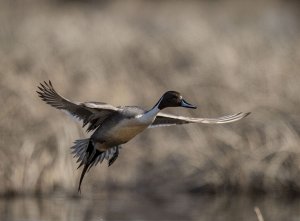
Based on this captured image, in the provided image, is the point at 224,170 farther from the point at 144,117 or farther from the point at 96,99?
the point at 144,117

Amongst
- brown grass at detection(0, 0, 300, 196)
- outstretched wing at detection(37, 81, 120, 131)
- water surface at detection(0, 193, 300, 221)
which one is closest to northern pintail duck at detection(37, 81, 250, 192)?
outstretched wing at detection(37, 81, 120, 131)

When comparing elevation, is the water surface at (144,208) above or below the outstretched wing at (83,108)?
below

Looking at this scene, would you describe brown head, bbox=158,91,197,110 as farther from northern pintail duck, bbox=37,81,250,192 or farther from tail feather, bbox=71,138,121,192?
tail feather, bbox=71,138,121,192

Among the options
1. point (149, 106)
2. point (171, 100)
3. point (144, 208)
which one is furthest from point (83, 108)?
point (149, 106)

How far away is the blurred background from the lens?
10969 mm

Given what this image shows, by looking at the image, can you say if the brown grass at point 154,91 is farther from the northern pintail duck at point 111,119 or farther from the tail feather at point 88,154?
the northern pintail duck at point 111,119

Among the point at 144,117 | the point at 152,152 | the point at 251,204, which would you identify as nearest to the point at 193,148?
the point at 152,152

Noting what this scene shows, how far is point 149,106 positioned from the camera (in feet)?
42.6

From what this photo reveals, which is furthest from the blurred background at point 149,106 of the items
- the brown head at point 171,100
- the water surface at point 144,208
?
the brown head at point 171,100

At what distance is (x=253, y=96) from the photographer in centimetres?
1318

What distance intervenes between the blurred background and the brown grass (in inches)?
0.6

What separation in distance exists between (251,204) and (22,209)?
7.35 ft

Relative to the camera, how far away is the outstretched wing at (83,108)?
8102 millimetres

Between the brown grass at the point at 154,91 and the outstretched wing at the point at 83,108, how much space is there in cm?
268
